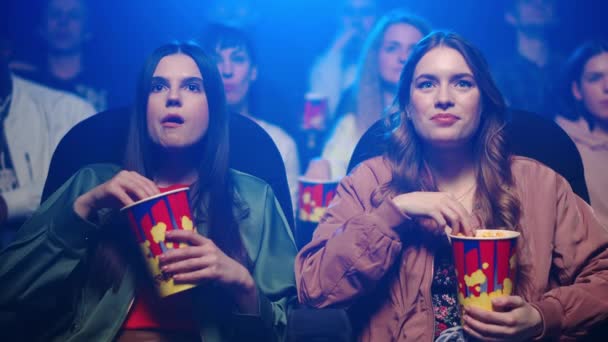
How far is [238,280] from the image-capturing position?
142cm

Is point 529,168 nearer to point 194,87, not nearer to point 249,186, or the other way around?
point 249,186

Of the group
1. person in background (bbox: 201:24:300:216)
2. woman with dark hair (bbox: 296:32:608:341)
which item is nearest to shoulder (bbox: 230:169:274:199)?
woman with dark hair (bbox: 296:32:608:341)

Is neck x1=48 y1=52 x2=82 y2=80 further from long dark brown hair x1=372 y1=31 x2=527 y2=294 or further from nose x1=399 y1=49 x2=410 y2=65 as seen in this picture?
long dark brown hair x1=372 y1=31 x2=527 y2=294

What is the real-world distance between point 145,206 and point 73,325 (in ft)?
1.79

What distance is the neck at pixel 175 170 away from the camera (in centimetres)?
175

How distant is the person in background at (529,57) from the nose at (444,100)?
2297 millimetres

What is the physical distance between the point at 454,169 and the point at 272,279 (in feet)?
2.15

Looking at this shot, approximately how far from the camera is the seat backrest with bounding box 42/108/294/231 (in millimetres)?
1812

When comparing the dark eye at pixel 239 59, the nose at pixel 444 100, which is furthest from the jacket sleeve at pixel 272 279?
the dark eye at pixel 239 59

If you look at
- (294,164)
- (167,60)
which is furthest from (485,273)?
(294,164)

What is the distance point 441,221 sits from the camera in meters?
1.41

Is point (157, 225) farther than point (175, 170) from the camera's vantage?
No

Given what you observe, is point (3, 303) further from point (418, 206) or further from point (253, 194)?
point (418, 206)

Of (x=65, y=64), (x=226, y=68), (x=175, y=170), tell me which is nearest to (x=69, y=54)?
(x=65, y=64)
